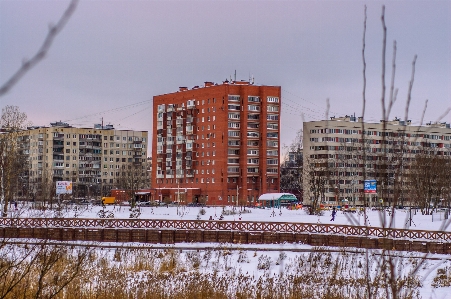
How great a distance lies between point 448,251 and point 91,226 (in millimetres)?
27480

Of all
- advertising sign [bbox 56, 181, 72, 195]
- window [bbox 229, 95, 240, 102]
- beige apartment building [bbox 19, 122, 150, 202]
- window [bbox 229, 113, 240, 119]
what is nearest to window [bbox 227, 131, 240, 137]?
window [bbox 229, 113, 240, 119]

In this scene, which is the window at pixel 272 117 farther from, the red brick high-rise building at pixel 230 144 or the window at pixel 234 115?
the window at pixel 234 115

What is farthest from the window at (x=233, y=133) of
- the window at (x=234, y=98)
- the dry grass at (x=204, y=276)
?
the dry grass at (x=204, y=276)

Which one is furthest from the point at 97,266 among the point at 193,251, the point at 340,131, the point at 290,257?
the point at 340,131

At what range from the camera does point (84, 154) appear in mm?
134000

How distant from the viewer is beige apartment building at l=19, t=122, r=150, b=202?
129875mm

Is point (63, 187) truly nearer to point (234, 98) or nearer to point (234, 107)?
point (234, 107)

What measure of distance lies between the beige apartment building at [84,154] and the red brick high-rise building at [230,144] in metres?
25.5

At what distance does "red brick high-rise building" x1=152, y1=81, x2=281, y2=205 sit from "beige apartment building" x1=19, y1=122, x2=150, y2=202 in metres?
25.5

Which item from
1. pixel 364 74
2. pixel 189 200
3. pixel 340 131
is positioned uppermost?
pixel 340 131

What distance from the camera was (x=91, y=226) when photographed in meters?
46.8

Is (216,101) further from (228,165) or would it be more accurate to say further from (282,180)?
(282,180)

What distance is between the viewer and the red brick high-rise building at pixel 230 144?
100062 mm

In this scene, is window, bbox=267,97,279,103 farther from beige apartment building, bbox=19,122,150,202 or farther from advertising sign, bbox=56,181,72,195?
advertising sign, bbox=56,181,72,195
